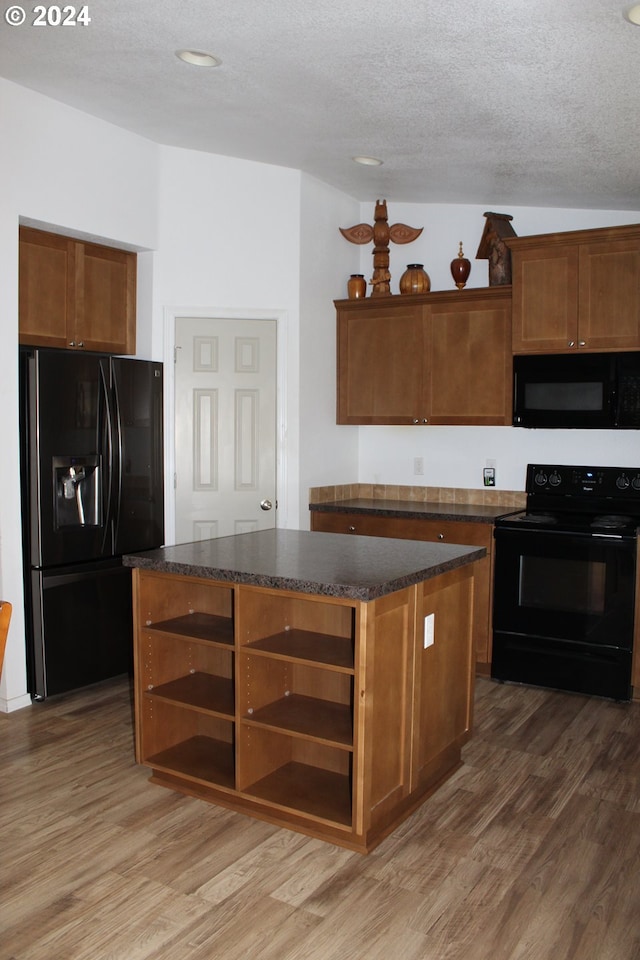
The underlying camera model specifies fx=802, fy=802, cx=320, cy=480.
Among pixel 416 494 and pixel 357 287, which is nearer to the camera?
pixel 357 287

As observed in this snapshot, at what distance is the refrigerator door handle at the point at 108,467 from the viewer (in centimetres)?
409

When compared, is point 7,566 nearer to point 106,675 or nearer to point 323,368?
point 106,675

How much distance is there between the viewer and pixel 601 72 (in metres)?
2.81

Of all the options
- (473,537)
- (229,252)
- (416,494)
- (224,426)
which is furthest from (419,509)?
(229,252)

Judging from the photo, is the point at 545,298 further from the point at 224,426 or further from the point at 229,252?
the point at 224,426

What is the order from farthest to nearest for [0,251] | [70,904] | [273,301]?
→ [273,301] < [0,251] < [70,904]

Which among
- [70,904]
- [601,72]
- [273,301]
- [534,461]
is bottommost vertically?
[70,904]

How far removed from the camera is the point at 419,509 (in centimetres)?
471

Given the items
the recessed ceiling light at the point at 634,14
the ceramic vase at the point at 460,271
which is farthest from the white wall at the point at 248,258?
the recessed ceiling light at the point at 634,14

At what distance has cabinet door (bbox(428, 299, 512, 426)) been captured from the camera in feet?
15.2

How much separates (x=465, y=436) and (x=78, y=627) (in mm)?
2602

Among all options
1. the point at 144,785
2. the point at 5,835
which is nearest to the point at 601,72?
the point at 144,785

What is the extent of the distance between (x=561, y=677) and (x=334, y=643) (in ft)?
6.10

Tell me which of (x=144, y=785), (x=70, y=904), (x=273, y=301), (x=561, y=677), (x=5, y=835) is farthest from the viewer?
(x=273, y=301)
